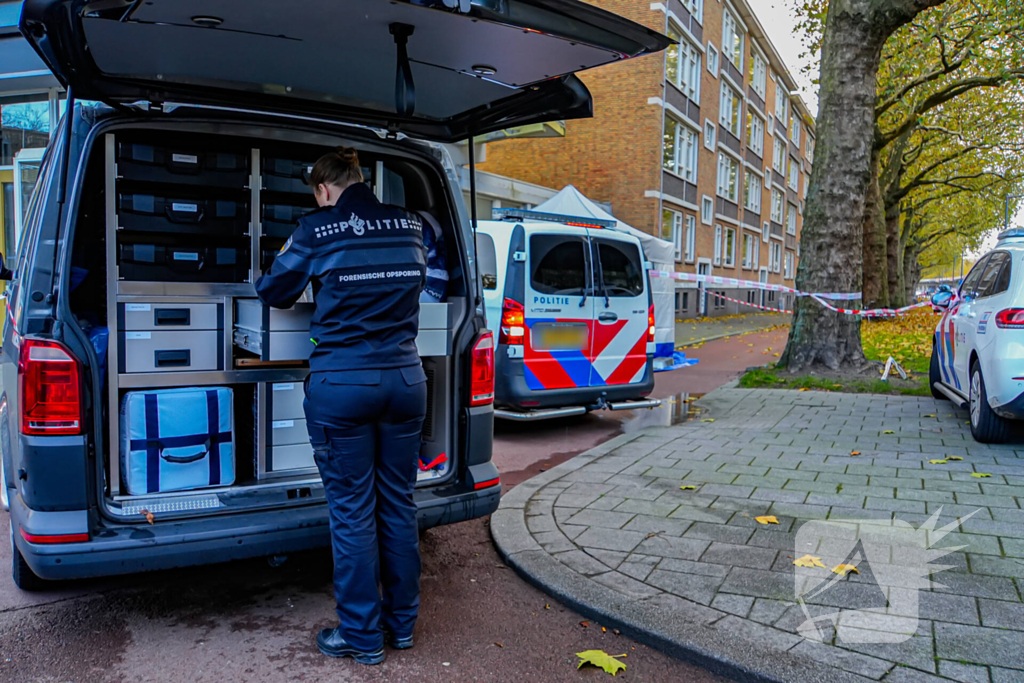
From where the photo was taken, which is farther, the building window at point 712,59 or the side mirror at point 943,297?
the building window at point 712,59

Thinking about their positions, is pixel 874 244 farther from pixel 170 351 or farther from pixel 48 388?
pixel 48 388

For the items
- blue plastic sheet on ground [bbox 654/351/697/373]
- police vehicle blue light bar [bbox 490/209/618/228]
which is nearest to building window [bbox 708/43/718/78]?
blue plastic sheet on ground [bbox 654/351/697/373]

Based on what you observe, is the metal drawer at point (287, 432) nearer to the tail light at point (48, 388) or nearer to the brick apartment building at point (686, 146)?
the tail light at point (48, 388)

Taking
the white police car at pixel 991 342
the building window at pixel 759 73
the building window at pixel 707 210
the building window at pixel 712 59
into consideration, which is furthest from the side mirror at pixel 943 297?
the building window at pixel 759 73

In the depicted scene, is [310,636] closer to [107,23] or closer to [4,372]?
[4,372]

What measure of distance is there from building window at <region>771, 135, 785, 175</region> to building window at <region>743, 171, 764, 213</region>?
5.13 metres

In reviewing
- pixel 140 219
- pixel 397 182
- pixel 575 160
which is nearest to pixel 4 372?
pixel 140 219

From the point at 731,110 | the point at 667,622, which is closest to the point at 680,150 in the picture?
the point at 731,110

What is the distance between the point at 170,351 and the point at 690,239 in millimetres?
32018

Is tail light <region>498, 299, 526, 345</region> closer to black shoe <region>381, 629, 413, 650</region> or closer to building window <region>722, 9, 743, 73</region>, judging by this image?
black shoe <region>381, 629, 413, 650</region>

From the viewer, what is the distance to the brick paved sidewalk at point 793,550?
10.3ft

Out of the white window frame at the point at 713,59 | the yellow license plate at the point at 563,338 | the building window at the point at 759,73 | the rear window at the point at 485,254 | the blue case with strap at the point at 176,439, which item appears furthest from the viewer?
the building window at the point at 759,73

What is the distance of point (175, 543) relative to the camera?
10.3 feet

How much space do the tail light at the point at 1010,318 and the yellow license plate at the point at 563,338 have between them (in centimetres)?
346
